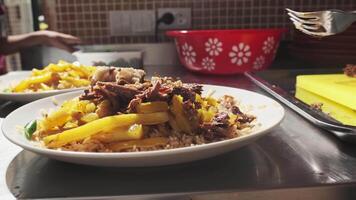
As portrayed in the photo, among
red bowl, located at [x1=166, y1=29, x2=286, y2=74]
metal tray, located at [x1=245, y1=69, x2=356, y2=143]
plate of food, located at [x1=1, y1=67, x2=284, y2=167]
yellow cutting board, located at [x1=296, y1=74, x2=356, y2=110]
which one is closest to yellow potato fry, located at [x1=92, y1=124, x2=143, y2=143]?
plate of food, located at [x1=1, y1=67, x2=284, y2=167]

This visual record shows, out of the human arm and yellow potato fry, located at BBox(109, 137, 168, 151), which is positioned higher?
the human arm

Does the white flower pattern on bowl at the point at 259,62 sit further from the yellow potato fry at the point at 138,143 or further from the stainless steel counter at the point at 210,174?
the yellow potato fry at the point at 138,143

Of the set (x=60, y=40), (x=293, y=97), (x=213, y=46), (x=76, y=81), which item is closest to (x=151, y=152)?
(x=293, y=97)

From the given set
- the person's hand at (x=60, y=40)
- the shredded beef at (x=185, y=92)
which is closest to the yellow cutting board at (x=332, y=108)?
the shredded beef at (x=185, y=92)

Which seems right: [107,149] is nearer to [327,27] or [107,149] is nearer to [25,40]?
[327,27]

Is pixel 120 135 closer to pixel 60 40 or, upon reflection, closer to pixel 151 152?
pixel 151 152

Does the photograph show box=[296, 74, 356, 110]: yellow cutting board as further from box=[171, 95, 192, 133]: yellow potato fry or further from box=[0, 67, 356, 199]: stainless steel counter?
box=[171, 95, 192, 133]: yellow potato fry

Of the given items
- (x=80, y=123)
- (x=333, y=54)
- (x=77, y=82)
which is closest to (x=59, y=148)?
(x=80, y=123)
